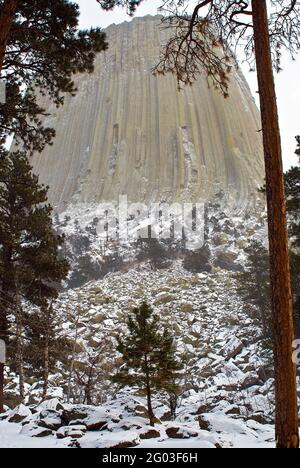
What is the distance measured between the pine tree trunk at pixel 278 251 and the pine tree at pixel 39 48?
268cm

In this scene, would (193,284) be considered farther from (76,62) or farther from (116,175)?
(76,62)

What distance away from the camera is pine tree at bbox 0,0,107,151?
584 centimetres

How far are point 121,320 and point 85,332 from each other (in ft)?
6.56

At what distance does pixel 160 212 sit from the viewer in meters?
32.8

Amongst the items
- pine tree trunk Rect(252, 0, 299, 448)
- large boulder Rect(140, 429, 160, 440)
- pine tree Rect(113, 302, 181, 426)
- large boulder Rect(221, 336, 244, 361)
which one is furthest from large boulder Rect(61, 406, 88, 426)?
large boulder Rect(221, 336, 244, 361)

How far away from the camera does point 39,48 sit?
601cm

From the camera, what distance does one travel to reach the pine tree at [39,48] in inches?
230

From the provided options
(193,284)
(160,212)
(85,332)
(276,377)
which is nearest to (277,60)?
(276,377)

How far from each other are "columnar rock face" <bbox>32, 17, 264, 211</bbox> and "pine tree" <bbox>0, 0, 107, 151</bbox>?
27.3 metres

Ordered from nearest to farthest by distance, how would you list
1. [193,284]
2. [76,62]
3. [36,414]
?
[76,62]
[36,414]
[193,284]

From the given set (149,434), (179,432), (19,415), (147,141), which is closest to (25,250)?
(19,415)

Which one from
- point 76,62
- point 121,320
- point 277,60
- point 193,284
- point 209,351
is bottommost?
point 209,351

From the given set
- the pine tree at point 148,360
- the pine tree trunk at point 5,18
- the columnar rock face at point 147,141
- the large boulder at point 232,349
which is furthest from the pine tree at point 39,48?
the columnar rock face at point 147,141

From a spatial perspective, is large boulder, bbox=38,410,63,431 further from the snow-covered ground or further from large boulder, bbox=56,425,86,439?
large boulder, bbox=56,425,86,439
